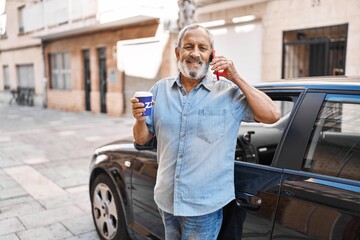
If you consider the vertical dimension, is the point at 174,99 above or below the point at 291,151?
above

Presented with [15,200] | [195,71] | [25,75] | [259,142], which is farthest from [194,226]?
[25,75]

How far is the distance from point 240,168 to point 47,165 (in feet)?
18.2

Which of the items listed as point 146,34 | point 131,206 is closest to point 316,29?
point 146,34

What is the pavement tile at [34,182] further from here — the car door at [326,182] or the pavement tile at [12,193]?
the car door at [326,182]

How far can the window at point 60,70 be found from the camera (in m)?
18.4

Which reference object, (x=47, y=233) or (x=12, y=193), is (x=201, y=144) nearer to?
(x=47, y=233)

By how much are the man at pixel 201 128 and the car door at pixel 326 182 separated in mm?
306

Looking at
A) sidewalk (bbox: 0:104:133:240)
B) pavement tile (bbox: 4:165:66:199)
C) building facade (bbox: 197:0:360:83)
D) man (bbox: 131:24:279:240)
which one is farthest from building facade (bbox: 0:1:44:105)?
man (bbox: 131:24:279:240)

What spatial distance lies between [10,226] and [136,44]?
10614mm

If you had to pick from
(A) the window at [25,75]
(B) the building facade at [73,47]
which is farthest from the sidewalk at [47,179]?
(A) the window at [25,75]

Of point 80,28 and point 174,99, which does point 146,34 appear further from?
point 174,99

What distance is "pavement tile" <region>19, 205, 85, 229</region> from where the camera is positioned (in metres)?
4.23

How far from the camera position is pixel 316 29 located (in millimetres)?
8930

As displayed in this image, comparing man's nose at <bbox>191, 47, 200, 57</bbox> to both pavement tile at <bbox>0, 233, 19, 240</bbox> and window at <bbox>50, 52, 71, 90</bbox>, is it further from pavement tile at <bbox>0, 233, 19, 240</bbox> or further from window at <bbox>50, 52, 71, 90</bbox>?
window at <bbox>50, 52, 71, 90</bbox>
